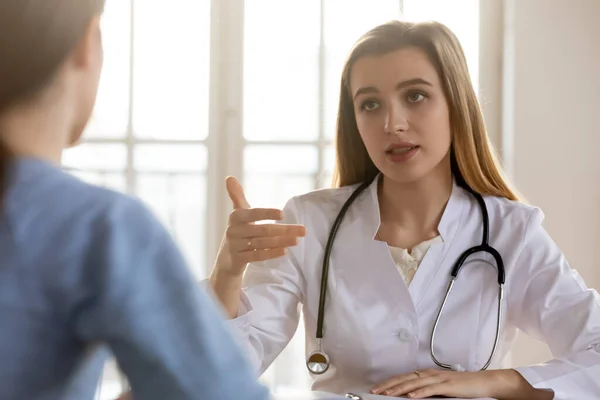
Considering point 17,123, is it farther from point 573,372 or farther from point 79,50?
point 573,372

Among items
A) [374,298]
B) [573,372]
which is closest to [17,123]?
[374,298]

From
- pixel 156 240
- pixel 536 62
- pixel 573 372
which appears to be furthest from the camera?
pixel 536 62

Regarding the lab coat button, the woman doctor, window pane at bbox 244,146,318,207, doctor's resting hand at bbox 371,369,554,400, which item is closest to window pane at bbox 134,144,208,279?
window pane at bbox 244,146,318,207

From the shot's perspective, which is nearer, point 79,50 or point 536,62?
point 79,50

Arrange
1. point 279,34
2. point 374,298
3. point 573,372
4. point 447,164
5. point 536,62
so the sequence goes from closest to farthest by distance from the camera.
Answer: point 573,372, point 374,298, point 447,164, point 536,62, point 279,34

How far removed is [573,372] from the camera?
1.13 m

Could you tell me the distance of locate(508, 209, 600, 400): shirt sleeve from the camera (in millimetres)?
1118

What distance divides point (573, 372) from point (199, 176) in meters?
1.27

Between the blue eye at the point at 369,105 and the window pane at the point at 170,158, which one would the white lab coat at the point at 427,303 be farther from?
the window pane at the point at 170,158

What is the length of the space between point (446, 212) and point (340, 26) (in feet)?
2.99

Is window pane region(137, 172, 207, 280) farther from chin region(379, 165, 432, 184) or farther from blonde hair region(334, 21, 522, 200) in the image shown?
chin region(379, 165, 432, 184)

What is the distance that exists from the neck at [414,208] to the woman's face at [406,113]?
8 centimetres

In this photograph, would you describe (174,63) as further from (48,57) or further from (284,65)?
(48,57)

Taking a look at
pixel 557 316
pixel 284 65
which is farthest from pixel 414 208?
pixel 284 65
